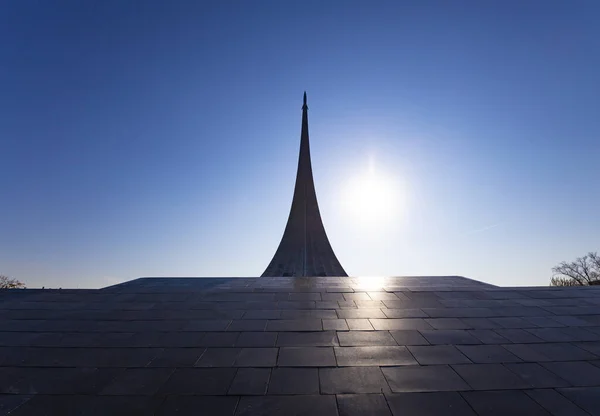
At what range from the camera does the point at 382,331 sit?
4605mm

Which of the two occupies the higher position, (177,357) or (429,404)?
(177,357)

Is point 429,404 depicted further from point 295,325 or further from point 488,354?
point 295,325

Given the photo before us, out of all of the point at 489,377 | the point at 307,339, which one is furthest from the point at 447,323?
the point at 307,339

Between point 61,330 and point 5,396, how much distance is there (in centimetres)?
198

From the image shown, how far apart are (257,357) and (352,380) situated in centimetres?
117

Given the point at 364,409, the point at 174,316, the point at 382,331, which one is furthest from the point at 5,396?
the point at 382,331

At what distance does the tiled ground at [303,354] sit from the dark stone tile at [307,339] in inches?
0.6

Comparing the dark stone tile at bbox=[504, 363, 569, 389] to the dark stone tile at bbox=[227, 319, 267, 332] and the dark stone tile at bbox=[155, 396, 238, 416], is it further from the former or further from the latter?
the dark stone tile at bbox=[227, 319, 267, 332]

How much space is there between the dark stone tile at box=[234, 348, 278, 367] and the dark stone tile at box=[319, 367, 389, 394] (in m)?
0.63

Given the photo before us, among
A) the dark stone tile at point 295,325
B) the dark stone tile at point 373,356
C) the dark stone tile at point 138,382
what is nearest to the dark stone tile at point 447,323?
the dark stone tile at point 373,356

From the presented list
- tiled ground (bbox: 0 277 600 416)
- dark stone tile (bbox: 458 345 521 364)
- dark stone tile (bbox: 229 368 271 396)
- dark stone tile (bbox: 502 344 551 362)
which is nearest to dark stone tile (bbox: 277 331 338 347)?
tiled ground (bbox: 0 277 600 416)

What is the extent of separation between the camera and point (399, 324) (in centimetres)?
489

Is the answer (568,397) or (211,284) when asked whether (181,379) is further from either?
(211,284)

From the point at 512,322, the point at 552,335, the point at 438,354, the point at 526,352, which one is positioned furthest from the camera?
the point at 512,322
